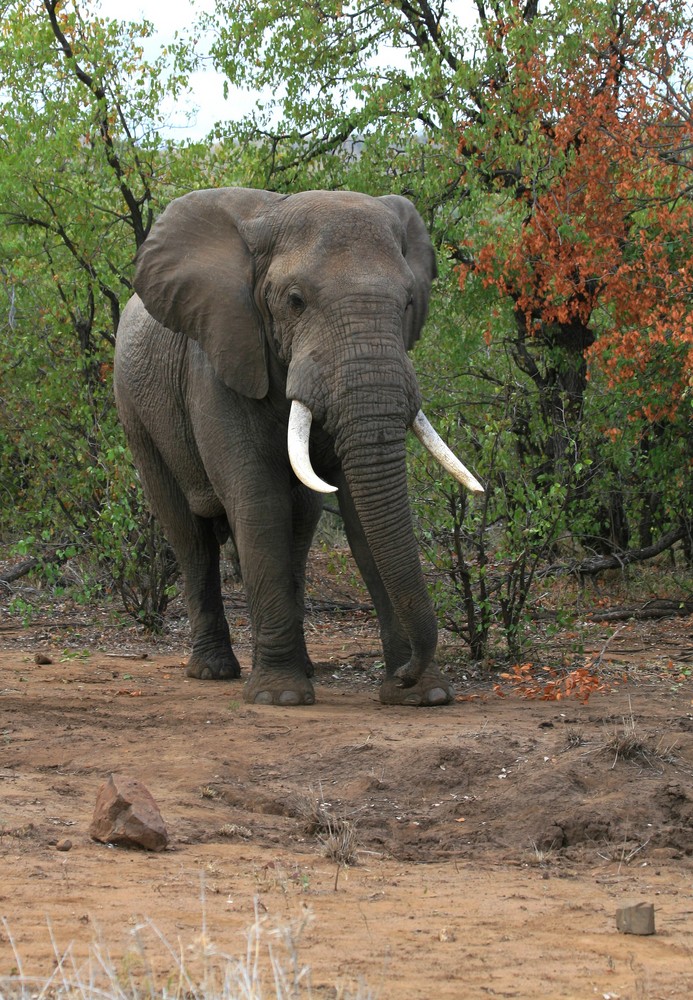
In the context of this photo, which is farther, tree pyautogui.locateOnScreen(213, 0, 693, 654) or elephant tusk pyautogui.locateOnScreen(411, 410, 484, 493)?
tree pyautogui.locateOnScreen(213, 0, 693, 654)

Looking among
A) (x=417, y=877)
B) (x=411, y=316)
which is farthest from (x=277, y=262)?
(x=417, y=877)

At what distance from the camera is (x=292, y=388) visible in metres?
7.68

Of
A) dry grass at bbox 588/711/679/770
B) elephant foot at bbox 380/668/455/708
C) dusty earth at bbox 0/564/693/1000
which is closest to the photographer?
dusty earth at bbox 0/564/693/1000

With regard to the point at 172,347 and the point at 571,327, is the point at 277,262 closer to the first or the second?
the point at 172,347

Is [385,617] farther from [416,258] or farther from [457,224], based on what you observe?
[457,224]

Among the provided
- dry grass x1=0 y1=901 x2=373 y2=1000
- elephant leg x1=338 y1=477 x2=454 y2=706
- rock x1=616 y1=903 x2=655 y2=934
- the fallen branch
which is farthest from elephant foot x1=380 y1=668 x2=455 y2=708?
the fallen branch

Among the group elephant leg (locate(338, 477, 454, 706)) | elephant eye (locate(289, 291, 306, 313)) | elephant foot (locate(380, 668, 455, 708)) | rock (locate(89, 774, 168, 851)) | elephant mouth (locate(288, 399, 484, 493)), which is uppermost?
elephant eye (locate(289, 291, 306, 313))

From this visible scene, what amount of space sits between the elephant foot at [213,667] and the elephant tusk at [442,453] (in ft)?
8.78

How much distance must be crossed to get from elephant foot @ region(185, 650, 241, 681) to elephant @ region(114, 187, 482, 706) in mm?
653

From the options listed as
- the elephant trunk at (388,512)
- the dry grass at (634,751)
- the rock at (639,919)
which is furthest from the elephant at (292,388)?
the rock at (639,919)

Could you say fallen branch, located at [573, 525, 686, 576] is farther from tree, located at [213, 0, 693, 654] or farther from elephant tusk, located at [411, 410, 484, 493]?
elephant tusk, located at [411, 410, 484, 493]

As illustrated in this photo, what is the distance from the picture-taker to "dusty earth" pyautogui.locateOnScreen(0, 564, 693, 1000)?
3779 mm

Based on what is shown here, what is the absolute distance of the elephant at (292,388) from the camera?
749 cm

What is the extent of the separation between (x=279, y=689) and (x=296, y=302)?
2.26 meters
